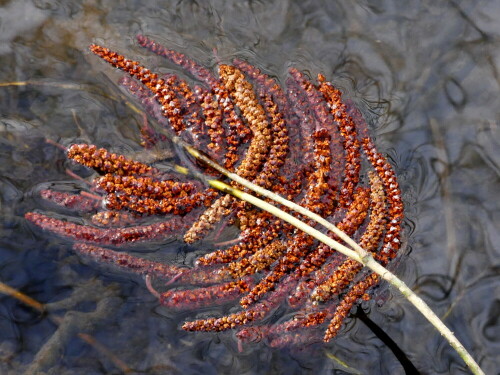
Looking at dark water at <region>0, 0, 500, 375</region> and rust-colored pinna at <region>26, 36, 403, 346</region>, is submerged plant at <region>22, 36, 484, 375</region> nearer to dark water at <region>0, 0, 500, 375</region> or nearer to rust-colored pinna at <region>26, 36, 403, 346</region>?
rust-colored pinna at <region>26, 36, 403, 346</region>

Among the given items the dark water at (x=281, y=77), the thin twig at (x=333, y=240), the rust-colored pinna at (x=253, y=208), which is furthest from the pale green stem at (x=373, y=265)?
the dark water at (x=281, y=77)

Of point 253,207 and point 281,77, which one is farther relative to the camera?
point 281,77

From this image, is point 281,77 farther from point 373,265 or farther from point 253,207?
point 373,265

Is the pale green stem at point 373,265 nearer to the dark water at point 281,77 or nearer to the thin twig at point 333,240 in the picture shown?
the thin twig at point 333,240

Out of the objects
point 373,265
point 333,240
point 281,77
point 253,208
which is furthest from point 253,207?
point 281,77

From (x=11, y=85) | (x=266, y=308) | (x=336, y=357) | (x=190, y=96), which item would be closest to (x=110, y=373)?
(x=266, y=308)
